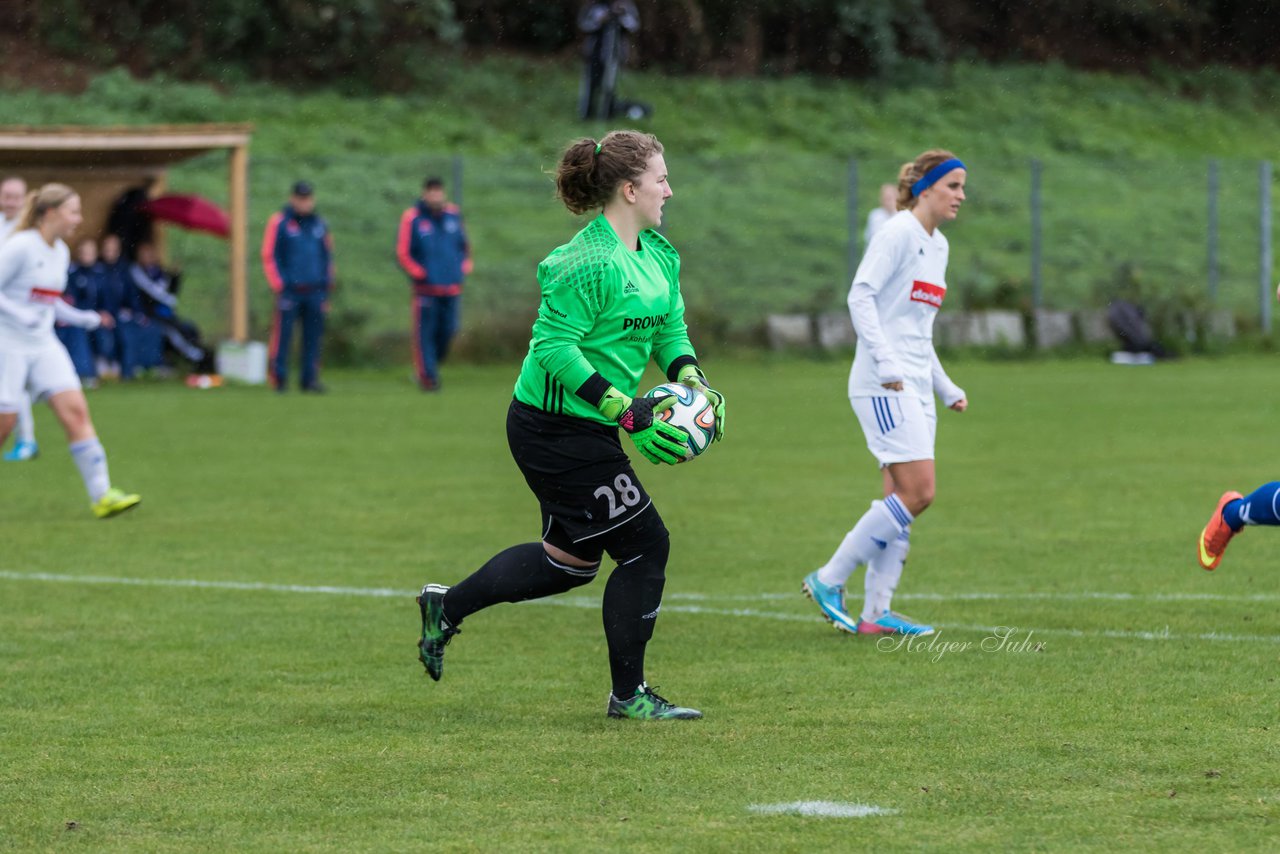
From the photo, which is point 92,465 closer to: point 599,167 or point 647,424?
point 599,167

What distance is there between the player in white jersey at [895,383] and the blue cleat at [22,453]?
900 centimetres

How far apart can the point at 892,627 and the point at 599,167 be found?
103 inches

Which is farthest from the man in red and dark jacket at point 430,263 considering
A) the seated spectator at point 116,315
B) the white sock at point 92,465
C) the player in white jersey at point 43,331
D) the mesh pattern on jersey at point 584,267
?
the mesh pattern on jersey at point 584,267

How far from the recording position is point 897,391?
26.8 ft

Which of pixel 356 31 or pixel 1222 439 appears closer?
pixel 1222 439

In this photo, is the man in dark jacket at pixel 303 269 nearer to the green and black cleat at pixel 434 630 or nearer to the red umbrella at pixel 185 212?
the red umbrella at pixel 185 212

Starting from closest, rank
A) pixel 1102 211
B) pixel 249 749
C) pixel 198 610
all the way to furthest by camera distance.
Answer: pixel 249 749, pixel 198 610, pixel 1102 211

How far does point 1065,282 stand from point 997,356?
134 inches

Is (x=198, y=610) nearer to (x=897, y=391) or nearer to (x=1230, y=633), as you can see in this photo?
(x=897, y=391)

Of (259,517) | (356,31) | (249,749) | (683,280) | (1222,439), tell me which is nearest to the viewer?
(249,749)

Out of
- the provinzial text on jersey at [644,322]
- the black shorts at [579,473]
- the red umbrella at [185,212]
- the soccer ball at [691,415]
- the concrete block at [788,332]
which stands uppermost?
the provinzial text on jersey at [644,322]

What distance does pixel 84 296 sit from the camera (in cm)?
2298

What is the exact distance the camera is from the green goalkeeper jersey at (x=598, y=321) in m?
Result: 6.25

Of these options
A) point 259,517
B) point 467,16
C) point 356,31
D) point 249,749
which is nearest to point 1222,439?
point 259,517
